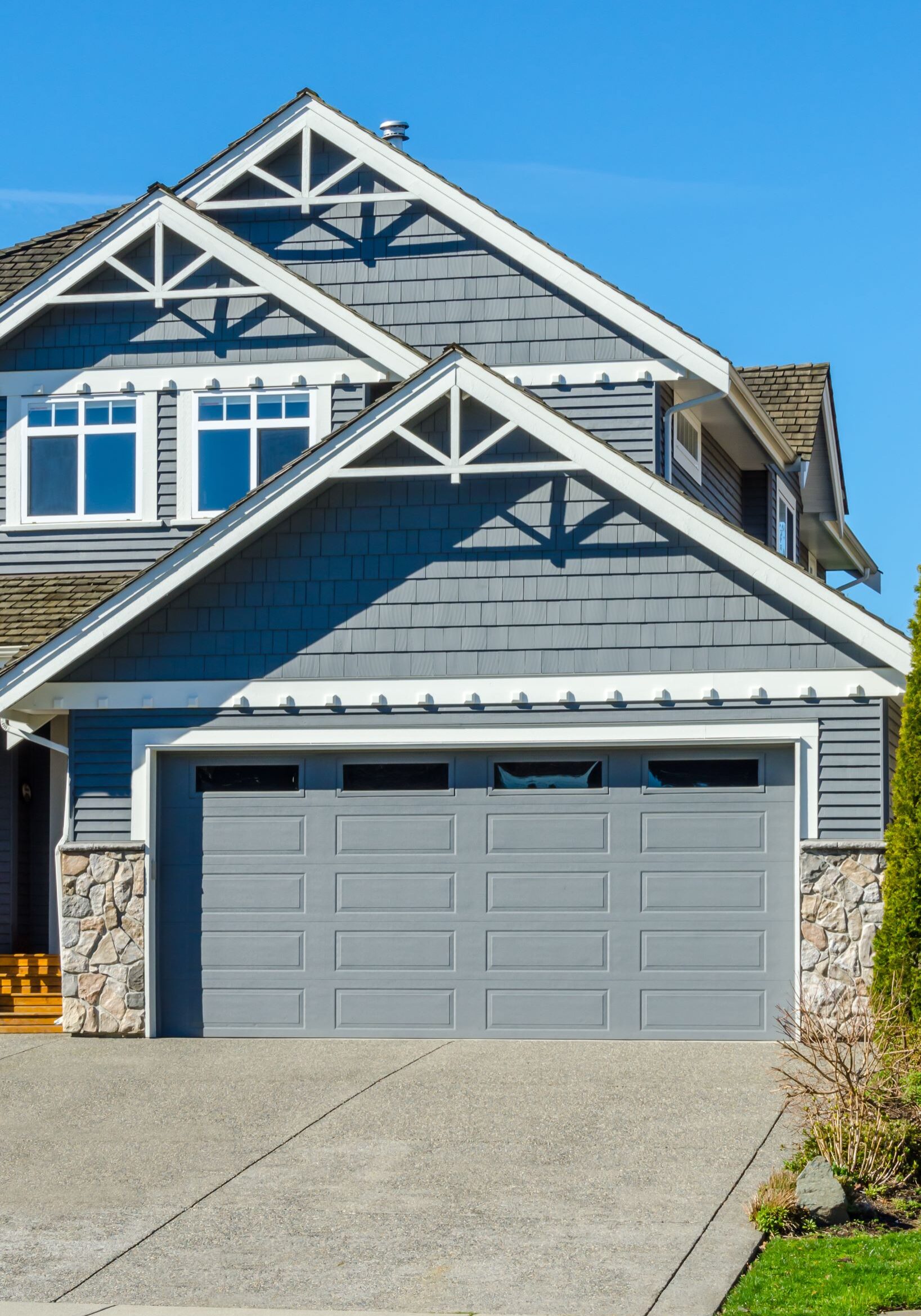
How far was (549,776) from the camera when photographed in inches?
537

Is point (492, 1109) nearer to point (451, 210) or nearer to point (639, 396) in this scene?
point (639, 396)

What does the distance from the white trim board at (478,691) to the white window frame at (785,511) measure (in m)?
7.85

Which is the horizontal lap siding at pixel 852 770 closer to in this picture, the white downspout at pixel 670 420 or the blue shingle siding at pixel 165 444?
the white downspout at pixel 670 420

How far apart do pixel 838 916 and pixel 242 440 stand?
7.56m

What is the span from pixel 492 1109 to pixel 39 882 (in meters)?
7.16

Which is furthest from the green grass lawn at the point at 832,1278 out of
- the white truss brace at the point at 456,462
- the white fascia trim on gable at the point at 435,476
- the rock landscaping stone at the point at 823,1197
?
the white truss brace at the point at 456,462

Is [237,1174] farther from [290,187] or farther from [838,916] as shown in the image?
[290,187]

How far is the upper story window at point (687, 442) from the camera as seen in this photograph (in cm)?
1742

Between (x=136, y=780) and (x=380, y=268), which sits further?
(x=380, y=268)

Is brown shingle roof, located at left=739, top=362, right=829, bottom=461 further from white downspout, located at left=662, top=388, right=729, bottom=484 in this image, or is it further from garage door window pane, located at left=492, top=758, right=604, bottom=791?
garage door window pane, located at left=492, top=758, right=604, bottom=791

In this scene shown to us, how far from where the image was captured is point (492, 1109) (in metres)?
10.6

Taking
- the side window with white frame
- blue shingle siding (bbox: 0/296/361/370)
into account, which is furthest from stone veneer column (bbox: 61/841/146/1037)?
the side window with white frame

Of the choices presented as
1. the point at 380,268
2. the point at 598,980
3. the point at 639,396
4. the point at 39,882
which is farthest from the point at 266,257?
the point at 598,980

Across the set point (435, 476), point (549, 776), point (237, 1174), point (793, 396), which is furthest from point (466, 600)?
point (793, 396)
